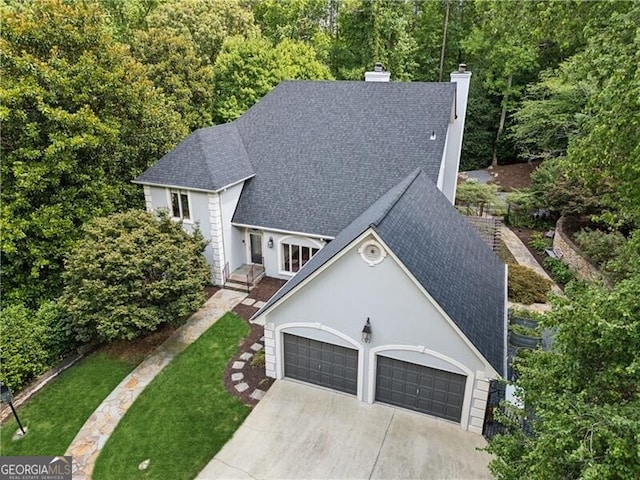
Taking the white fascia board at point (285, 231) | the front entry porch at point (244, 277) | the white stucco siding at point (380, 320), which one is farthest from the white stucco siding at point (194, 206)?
the white stucco siding at point (380, 320)

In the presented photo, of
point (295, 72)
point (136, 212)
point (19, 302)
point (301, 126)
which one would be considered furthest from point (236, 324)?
point (295, 72)

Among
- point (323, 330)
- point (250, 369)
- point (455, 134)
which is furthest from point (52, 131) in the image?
Result: point (455, 134)

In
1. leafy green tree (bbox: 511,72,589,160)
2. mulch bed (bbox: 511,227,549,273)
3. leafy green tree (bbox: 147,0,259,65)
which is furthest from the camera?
leafy green tree (bbox: 147,0,259,65)

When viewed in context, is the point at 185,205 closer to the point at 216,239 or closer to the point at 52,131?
the point at 216,239

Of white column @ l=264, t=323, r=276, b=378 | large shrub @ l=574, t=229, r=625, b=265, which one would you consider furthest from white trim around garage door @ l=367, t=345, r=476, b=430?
large shrub @ l=574, t=229, r=625, b=265

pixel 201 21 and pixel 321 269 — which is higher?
pixel 201 21

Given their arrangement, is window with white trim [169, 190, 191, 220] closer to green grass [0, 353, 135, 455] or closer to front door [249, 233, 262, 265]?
front door [249, 233, 262, 265]
